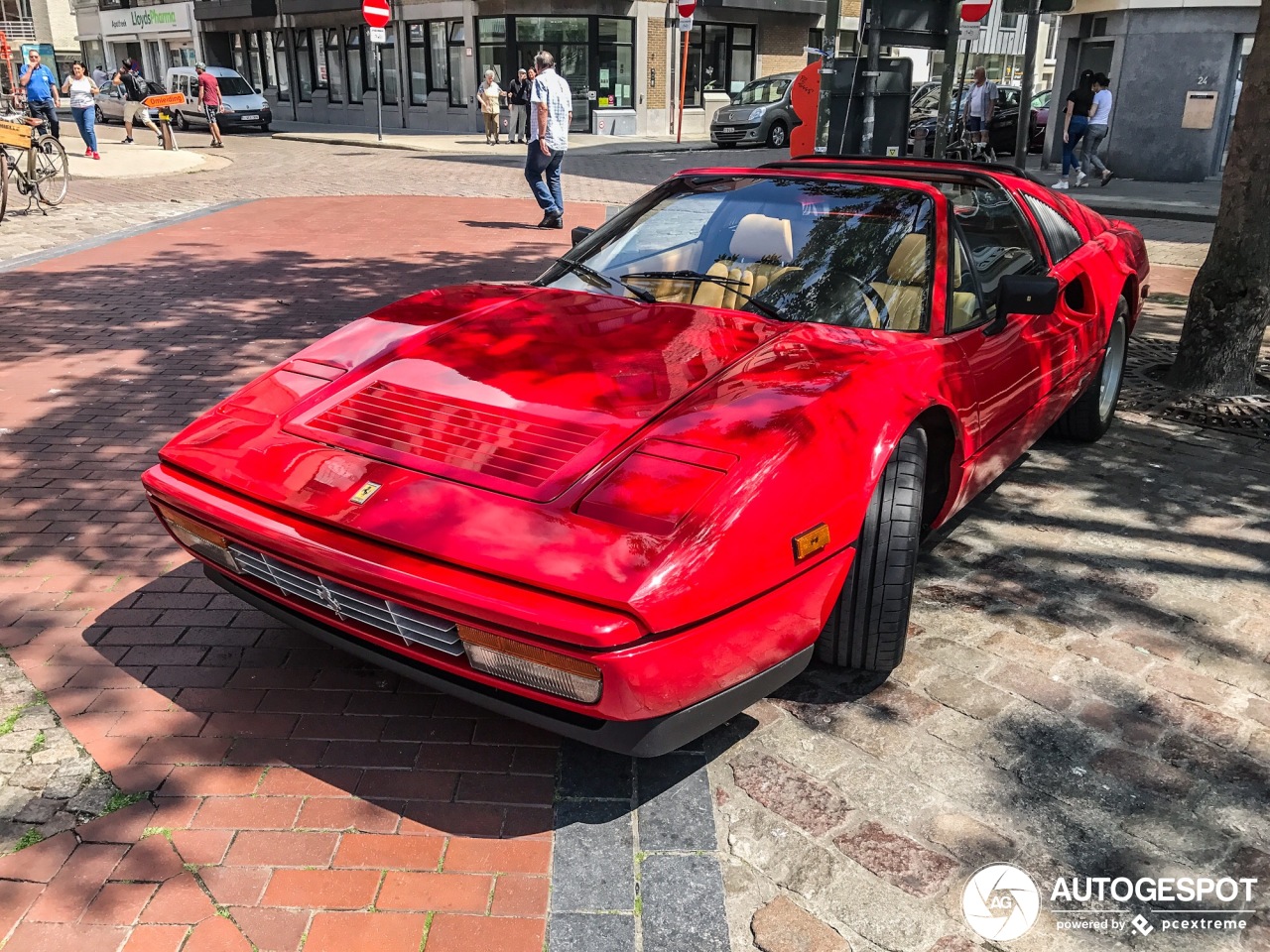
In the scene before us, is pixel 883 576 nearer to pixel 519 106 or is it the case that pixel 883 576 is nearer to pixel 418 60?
pixel 519 106

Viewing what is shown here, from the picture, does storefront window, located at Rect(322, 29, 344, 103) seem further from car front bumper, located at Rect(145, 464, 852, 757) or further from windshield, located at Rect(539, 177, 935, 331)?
car front bumper, located at Rect(145, 464, 852, 757)

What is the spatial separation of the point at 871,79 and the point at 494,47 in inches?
900

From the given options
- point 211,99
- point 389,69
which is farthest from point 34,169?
point 389,69

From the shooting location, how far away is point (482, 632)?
2221 millimetres

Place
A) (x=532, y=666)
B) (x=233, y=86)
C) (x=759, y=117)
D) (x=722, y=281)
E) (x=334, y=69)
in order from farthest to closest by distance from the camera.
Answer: (x=334, y=69) < (x=233, y=86) < (x=759, y=117) < (x=722, y=281) < (x=532, y=666)

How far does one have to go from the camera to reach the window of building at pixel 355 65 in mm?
33156

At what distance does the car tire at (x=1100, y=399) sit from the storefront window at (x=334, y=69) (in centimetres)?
3383

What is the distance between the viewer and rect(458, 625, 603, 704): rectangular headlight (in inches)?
84.5

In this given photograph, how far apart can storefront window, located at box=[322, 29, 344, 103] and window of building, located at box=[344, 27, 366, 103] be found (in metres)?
Answer: 0.49

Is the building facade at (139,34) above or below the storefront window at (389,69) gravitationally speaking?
above

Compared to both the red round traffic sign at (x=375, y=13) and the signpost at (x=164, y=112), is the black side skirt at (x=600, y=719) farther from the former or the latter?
the red round traffic sign at (x=375, y=13)

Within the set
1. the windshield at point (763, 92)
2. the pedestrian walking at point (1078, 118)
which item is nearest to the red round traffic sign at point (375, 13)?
the windshield at point (763, 92)

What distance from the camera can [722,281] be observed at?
3.51 metres

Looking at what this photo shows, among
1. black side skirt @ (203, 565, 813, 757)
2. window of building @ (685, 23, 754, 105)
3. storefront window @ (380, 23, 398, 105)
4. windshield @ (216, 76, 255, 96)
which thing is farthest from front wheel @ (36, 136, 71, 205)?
window of building @ (685, 23, 754, 105)
